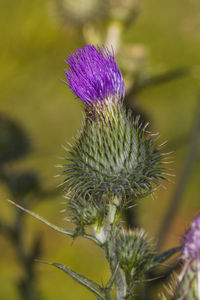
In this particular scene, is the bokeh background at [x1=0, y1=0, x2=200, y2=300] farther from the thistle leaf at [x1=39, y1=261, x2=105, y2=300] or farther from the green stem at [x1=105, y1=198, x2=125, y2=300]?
the thistle leaf at [x1=39, y1=261, x2=105, y2=300]

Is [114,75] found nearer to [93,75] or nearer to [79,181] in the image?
[93,75]

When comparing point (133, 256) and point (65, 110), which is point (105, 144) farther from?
point (65, 110)

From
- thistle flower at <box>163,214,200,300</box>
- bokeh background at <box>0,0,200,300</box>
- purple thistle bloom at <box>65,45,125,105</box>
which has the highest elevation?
bokeh background at <box>0,0,200,300</box>

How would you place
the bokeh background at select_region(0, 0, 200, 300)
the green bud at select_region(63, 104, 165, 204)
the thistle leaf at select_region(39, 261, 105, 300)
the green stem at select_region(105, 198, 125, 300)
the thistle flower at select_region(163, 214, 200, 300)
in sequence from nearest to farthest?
1. the thistle flower at select_region(163, 214, 200, 300)
2. the thistle leaf at select_region(39, 261, 105, 300)
3. the green stem at select_region(105, 198, 125, 300)
4. the green bud at select_region(63, 104, 165, 204)
5. the bokeh background at select_region(0, 0, 200, 300)

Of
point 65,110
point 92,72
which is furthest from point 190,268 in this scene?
point 65,110

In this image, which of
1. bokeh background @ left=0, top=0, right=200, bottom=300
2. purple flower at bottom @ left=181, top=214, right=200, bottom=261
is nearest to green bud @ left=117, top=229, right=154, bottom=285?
bokeh background @ left=0, top=0, right=200, bottom=300
